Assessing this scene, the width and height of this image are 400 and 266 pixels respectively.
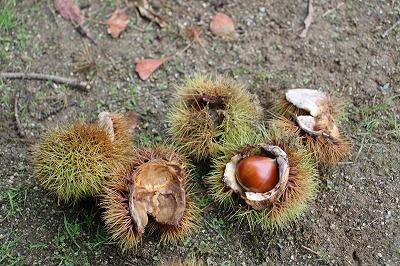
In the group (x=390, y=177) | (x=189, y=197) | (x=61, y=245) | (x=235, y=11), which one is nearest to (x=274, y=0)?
(x=235, y=11)

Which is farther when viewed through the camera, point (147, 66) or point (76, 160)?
point (147, 66)

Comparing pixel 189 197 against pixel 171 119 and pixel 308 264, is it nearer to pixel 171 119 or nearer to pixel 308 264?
pixel 171 119

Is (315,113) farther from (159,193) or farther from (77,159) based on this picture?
(77,159)

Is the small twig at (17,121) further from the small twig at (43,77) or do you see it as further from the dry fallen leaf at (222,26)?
the dry fallen leaf at (222,26)

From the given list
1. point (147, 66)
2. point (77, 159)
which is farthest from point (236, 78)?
point (77, 159)

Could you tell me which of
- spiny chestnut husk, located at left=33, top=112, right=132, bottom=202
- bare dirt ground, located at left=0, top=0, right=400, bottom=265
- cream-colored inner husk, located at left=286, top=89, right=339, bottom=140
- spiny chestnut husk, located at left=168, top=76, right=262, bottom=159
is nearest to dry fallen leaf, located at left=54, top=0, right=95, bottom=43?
bare dirt ground, located at left=0, top=0, right=400, bottom=265

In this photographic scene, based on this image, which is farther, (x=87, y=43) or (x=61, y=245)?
(x=87, y=43)
